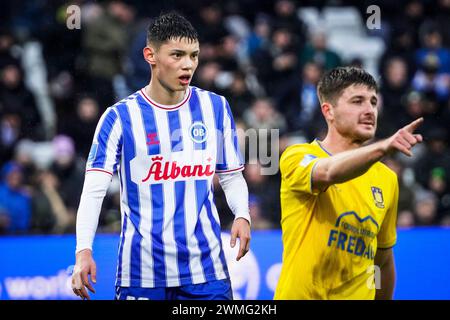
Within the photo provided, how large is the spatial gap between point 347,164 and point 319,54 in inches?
319

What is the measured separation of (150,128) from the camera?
201 inches

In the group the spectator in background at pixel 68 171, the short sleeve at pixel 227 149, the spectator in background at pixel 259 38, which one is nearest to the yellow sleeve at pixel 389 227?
the short sleeve at pixel 227 149

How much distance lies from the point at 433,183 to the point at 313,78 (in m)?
2.04

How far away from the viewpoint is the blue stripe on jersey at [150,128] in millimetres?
5078

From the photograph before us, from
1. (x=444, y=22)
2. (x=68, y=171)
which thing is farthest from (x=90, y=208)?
(x=444, y=22)

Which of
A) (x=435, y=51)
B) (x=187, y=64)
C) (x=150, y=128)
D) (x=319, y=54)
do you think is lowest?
(x=150, y=128)

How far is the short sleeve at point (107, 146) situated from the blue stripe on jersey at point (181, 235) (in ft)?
1.17

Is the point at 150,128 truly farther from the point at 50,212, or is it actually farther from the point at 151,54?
the point at 50,212

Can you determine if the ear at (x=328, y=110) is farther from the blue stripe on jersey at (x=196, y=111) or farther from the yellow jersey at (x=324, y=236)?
the blue stripe on jersey at (x=196, y=111)

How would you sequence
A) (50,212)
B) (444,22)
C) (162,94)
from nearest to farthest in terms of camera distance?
(162,94) → (50,212) → (444,22)

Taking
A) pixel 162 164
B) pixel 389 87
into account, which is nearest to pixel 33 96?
pixel 389 87

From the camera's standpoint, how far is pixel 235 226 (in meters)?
4.98

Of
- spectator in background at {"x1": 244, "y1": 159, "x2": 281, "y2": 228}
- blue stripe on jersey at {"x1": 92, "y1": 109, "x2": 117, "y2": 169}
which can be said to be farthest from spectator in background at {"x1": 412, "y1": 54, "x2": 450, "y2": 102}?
blue stripe on jersey at {"x1": 92, "y1": 109, "x2": 117, "y2": 169}

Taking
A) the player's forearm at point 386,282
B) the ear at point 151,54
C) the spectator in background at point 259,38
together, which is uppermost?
the spectator in background at point 259,38
